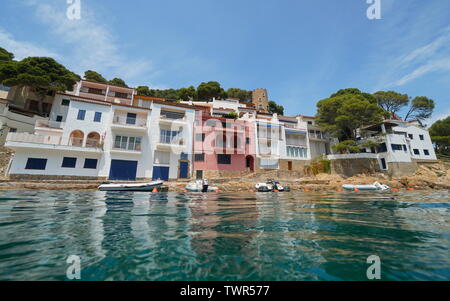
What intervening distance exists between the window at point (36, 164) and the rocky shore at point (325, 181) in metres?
3.50

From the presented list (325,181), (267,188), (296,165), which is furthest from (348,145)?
(267,188)

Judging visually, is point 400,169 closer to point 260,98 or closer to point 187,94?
point 260,98

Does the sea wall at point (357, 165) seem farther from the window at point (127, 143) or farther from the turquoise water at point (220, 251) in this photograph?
the window at point (127, 143)

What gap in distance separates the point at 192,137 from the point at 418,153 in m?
40.3

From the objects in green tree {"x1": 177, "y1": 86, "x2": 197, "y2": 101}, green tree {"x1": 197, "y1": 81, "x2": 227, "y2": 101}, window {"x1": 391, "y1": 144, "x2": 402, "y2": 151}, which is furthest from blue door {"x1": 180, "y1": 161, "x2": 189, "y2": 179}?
window {"x1": 391, "y1": 144, "x2": 402, "y2": 151}

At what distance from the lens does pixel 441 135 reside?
4153 cm

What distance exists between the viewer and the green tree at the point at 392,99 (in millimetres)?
40500

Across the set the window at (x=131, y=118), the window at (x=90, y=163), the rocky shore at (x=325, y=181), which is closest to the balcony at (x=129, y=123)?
→ the window at (x=131, y=118)

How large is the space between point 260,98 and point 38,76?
5231cm

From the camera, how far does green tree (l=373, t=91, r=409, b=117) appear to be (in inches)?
1594

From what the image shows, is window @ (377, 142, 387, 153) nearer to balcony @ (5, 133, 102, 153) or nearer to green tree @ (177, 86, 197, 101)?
green tree @ (177, 86, 197, 101)
